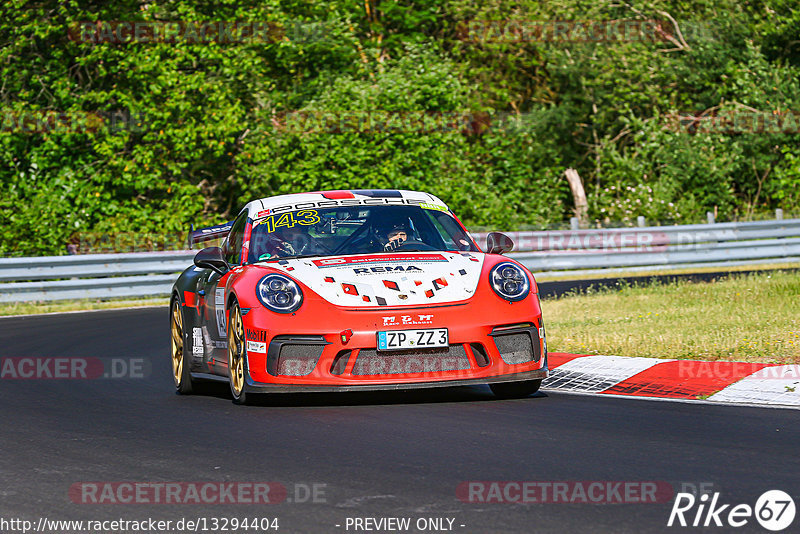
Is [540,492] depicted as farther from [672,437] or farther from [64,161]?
[64,161]

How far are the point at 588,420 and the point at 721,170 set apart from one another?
26.6 m

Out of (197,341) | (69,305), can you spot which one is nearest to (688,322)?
(197,341)

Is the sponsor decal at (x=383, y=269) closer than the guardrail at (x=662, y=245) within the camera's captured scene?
Yes

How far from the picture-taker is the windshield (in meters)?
9.09

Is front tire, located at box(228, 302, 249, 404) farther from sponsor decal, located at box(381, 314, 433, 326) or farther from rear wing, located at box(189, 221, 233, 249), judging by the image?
rear wing, located at box(189, 221, 233, 249)

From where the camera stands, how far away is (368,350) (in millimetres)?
8023

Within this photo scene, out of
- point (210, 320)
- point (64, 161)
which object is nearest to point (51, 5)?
point (64, 161)

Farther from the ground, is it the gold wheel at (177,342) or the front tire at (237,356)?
the front tire at (237,356)

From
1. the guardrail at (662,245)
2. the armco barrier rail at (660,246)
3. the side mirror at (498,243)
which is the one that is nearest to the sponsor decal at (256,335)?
the side mirror at (498,243)

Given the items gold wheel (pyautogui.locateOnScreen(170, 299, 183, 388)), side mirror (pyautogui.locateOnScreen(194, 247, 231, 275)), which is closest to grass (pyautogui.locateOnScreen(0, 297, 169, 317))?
gold wheel (pyautogui.locateOnScreen(170, 299, 183, 388))

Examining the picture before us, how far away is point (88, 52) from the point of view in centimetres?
2792

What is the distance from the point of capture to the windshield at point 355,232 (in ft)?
29.8

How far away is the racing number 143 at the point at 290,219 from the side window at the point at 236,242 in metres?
0.24

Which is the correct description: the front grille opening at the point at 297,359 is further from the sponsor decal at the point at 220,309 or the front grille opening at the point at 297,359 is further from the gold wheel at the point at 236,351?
the sponsor decal at the point at 220,309
